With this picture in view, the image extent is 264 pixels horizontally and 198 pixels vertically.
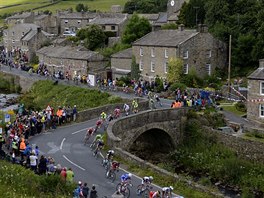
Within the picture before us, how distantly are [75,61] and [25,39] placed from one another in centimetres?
A: 2591

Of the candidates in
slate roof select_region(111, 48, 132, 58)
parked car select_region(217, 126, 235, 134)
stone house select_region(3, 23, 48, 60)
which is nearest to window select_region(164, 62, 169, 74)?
slate roof select_region(111, 48, 132, 58)

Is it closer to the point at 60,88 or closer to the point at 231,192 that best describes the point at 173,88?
the point at 60,88

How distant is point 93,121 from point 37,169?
14908 millimetres

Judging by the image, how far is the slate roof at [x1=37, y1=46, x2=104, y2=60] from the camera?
66.2 m

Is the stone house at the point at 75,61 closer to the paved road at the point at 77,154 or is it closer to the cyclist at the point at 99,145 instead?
the paved road at the point at 77,154

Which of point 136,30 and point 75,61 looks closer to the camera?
point 75,61

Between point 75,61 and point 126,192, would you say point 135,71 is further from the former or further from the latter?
point 126,192

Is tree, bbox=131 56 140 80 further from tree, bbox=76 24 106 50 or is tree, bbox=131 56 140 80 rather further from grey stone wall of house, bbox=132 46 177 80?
tree, bbox=76 24 106 50

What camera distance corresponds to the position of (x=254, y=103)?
137 ft

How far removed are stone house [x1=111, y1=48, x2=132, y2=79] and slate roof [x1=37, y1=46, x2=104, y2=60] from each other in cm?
245

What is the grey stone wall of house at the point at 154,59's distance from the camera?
56.8m

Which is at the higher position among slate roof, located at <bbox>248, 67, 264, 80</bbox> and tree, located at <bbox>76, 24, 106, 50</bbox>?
slate roof, located at <bbox>248, 67, 264, 80</bbox>

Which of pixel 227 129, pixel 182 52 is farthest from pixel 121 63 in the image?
pixel 227 129

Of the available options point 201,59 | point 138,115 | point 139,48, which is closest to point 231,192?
point 138,115
